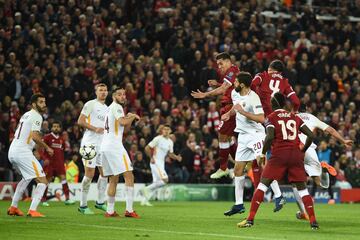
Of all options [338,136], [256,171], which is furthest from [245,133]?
[338,136]

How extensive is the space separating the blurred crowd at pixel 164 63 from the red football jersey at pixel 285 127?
532 inches

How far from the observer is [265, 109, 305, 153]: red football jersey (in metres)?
15.0

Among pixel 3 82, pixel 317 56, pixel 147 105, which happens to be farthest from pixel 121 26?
pixel 317 56

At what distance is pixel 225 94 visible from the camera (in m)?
A: 18.6

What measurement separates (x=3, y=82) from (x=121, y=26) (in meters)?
5.80

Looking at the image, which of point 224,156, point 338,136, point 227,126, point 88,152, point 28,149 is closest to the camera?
point 338,136

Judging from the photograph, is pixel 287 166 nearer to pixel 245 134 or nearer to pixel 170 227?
pixel 170 227

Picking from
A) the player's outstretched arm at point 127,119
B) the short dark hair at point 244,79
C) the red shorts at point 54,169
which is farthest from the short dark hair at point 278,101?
the red shorts at point 54,169

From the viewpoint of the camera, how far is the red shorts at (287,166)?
1498 cm

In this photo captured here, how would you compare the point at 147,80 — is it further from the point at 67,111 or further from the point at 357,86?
the point at 357,86

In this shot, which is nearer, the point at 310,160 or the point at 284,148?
the point at 284,148

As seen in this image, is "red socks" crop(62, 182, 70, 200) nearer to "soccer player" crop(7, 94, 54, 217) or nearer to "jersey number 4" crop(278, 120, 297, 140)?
"soccer player" crop(7, 94, 54, 217)

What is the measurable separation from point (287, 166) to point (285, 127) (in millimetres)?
657

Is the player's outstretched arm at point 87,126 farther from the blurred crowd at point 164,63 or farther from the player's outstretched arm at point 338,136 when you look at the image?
the blurred crowd at point 164,63
